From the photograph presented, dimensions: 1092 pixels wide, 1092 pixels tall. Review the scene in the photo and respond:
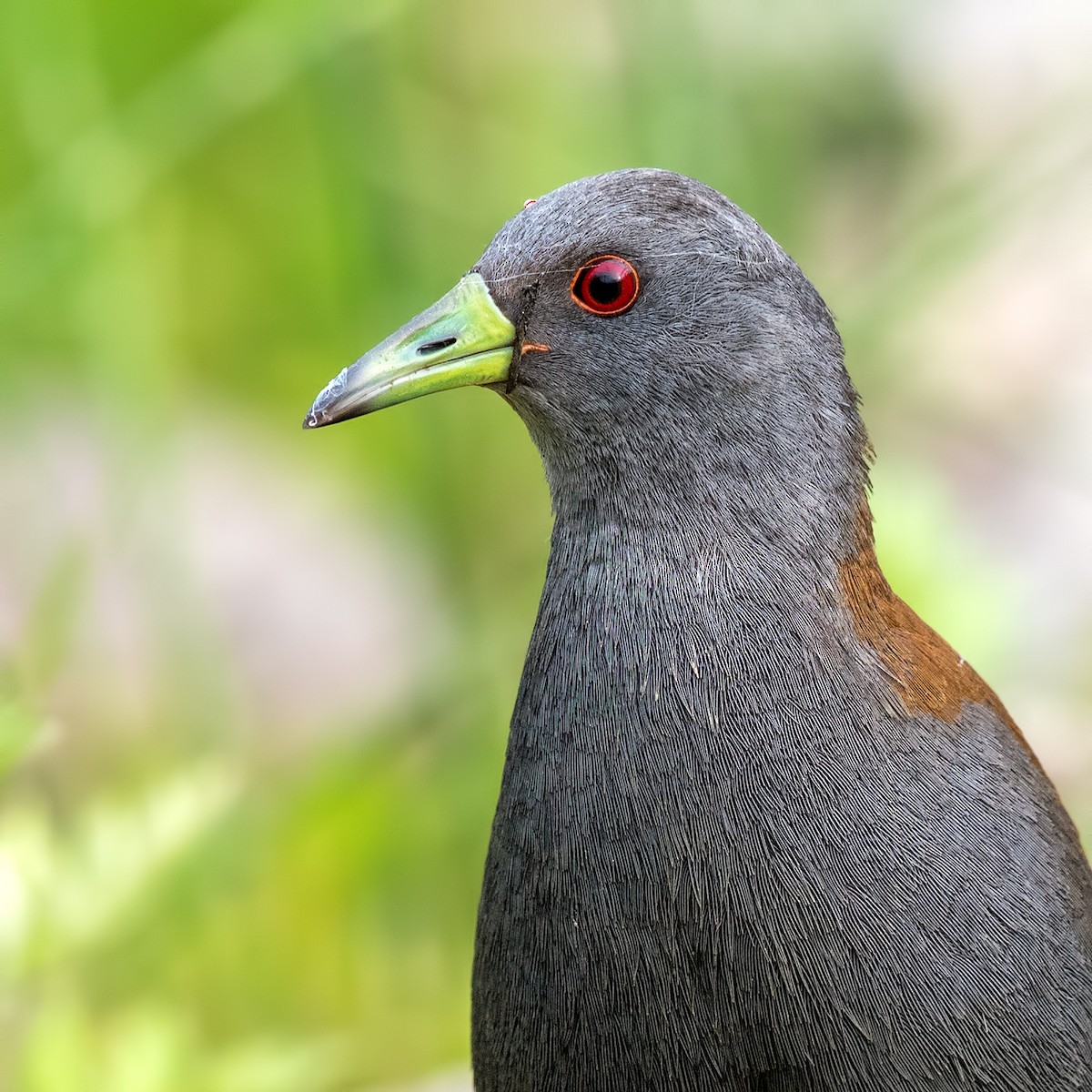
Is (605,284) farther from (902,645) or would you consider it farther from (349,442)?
(349,442)

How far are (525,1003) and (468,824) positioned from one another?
156 cm

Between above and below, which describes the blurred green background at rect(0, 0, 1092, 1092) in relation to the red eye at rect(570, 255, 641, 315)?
above

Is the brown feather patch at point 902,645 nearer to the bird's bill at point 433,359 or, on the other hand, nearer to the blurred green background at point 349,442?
the bird's bill at point 433,359

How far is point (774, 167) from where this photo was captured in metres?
4.05

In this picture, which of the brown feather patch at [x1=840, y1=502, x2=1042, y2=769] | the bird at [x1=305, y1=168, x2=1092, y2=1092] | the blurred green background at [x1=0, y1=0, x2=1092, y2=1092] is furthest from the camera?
the blurred green background at [x1=0, y1=0, x2=1092, y2=1092]

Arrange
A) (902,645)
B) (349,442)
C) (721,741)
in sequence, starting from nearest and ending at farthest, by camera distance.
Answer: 1. (721,741)
2. (902,645)
3. (349,442)

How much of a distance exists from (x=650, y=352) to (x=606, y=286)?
0.10 meters

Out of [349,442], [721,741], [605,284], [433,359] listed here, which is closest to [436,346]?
[433,359]

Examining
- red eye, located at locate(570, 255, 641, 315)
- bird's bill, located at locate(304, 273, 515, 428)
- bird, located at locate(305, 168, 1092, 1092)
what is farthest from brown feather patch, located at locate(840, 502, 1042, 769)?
bird's bill, located at locate(304, 273, 515, 428)

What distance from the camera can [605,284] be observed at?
6.76 ft

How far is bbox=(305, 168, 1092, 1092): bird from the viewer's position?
1.86m

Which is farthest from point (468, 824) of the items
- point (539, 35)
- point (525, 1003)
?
point (539, 35)

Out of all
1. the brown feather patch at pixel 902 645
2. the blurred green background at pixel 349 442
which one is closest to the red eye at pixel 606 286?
the brown feather patch at pixel 902 645

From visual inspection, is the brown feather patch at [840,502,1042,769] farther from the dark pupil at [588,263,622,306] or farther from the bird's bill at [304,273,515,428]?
the bird's bill at [304,273,515,428]
